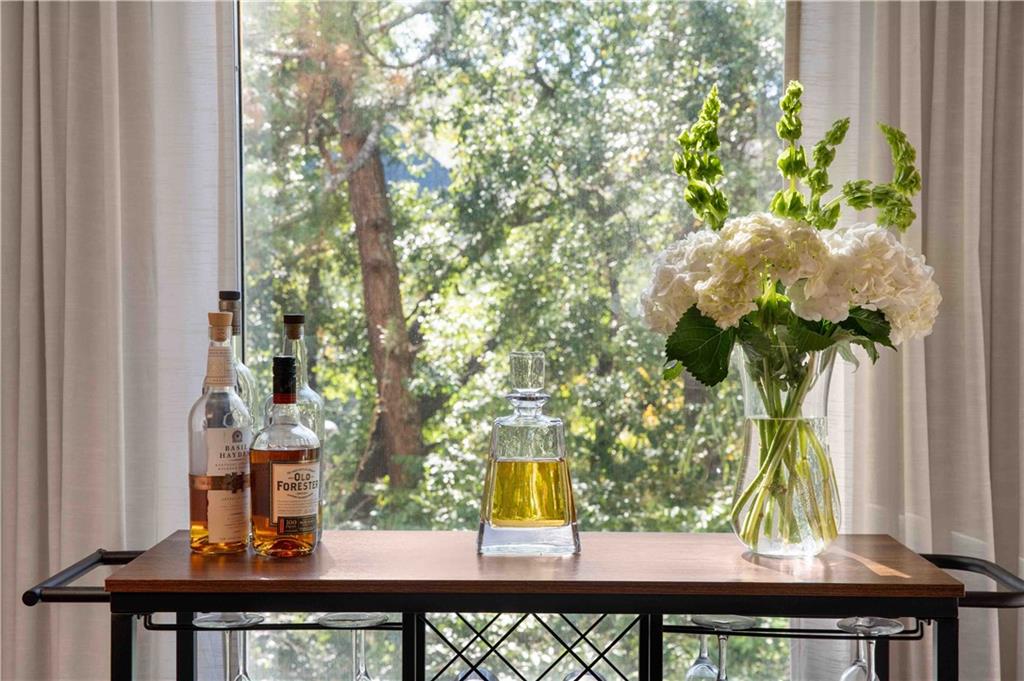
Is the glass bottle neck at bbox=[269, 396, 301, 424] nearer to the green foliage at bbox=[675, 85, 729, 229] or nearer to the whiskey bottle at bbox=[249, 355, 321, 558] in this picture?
the whiskey bottle at bbox=[249, 355, 321, 558]

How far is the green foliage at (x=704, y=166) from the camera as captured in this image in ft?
4.71

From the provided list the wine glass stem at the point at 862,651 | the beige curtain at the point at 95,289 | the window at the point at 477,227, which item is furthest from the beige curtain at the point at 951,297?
the beige curtain at the point at 95,289

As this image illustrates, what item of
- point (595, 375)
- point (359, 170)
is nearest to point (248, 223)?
point (359, 170)

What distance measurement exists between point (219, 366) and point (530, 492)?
0.49 m

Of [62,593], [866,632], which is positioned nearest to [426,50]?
[62,593]

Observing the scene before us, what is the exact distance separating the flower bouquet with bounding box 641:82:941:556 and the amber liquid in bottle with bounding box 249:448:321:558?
1.76 ft

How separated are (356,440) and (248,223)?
1.64ft

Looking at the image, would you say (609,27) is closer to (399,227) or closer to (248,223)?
(399,227)

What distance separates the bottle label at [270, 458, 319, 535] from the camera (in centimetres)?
137

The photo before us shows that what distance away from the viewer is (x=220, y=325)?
1406 mm

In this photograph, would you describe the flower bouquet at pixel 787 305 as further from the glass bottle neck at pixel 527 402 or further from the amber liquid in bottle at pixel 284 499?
the amber liquid in bottle at pixel 284 499

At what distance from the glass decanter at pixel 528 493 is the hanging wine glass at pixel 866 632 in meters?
0.41

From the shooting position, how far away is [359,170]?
201 centimetres

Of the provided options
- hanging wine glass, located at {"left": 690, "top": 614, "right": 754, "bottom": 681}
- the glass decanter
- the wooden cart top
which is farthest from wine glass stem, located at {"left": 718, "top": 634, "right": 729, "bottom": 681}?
the glass decanter
